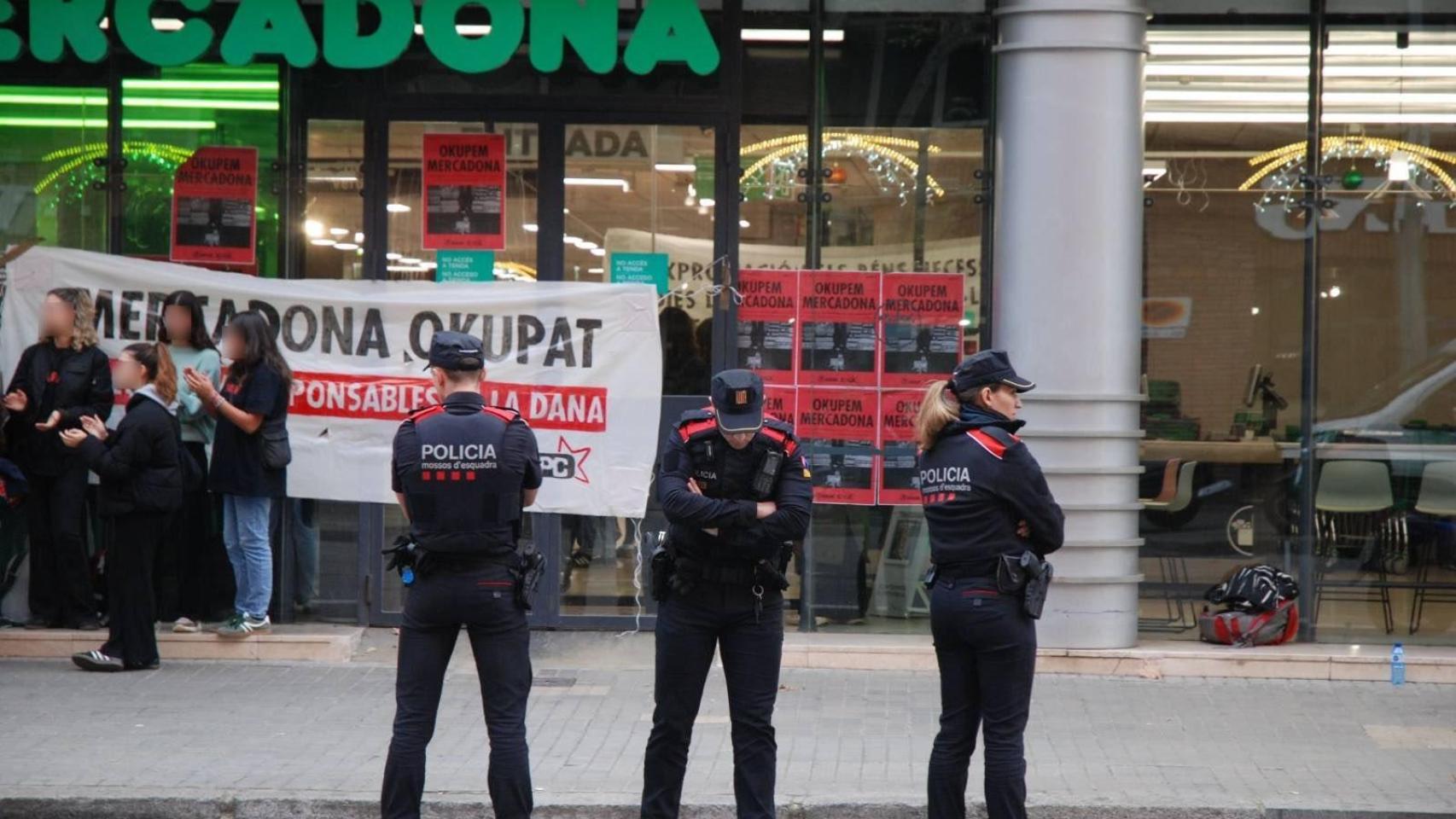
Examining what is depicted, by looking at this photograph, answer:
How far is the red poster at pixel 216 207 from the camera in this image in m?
11.4

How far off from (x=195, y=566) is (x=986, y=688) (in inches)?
241

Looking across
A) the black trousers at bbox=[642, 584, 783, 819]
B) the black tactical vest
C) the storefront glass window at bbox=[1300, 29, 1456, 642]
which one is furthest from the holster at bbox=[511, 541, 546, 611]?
the storefront glass window at bbox=[1300, 29, 1456, 642]

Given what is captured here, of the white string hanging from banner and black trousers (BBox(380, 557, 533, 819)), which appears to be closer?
black trousers (BBox(380, 557, 533, 819))

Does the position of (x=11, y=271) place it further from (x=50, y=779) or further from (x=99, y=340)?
(x=50, y=779)

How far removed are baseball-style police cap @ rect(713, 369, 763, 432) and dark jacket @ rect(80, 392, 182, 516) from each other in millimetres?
4538

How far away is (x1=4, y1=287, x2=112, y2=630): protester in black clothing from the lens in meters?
10.5

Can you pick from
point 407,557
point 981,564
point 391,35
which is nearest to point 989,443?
point 981,564

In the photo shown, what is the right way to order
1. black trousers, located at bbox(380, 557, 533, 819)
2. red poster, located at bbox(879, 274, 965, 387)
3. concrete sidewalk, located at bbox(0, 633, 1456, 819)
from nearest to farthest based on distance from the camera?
black trousers, located at bbox(380, 557, 533, 819) → concrete sidewalk, located at bbox(0, 633, 1456, 819) → red poster, located at bbox(879, 274, 965, 387)

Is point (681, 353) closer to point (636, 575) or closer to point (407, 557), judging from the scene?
point (636, 575)

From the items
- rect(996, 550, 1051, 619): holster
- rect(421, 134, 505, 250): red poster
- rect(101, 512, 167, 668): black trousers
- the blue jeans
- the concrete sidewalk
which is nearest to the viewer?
rect(996, 550, 1051, 619): holster

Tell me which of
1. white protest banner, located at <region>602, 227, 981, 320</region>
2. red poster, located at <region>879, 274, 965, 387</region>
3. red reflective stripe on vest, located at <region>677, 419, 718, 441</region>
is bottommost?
red reflective stripe on vest, located at <region>677, 419, 718, 441</region>

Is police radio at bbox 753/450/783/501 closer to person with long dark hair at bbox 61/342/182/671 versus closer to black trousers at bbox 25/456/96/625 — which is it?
person with long dark hair at bbox 61/342/182/671

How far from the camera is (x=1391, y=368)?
37.0ft

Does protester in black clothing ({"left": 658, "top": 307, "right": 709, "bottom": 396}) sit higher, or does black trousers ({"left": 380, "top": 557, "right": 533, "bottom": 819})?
protester in black clothing ({"left": 658, "top": 307, "right": 709, "bottom": 396})
